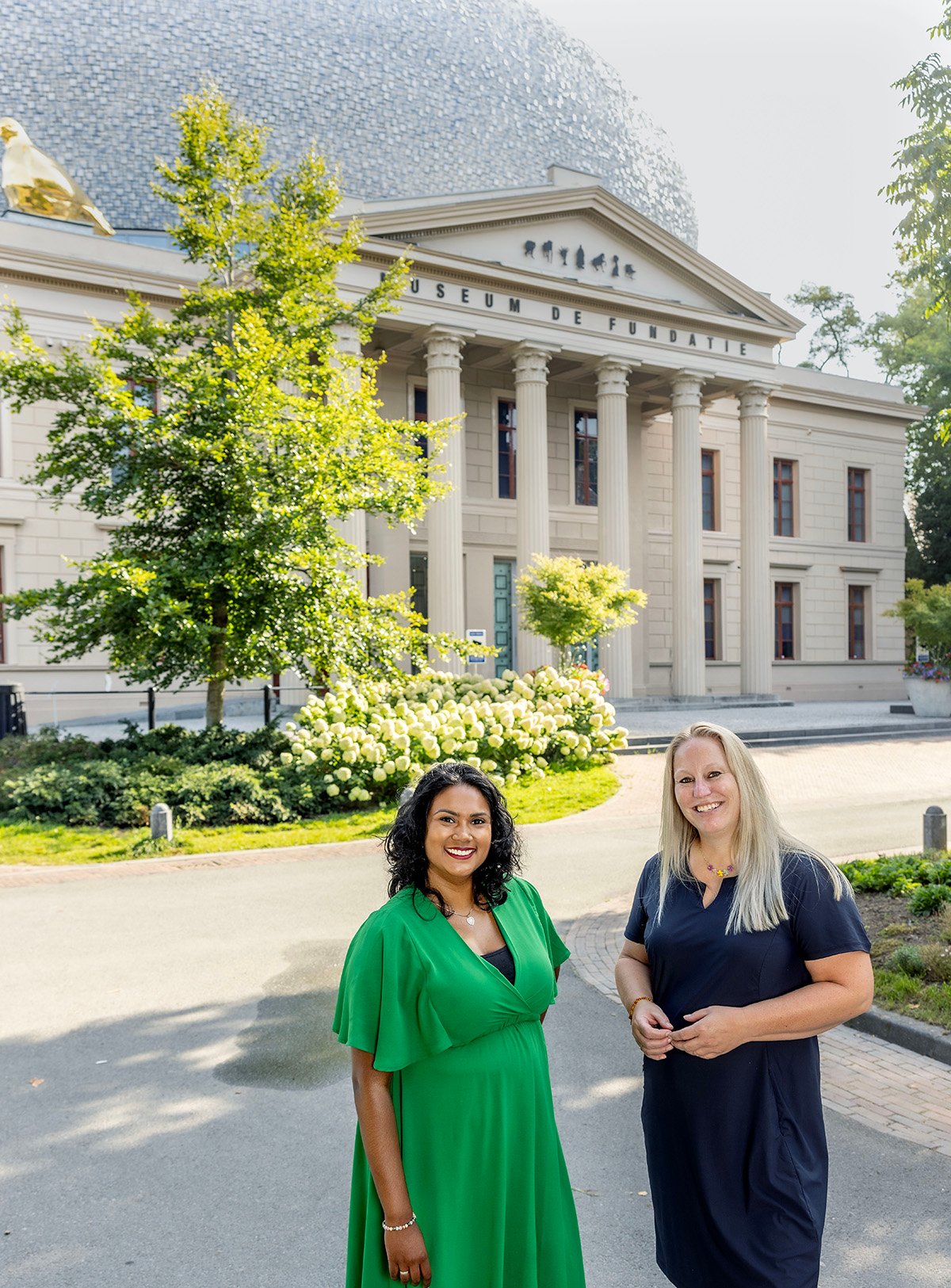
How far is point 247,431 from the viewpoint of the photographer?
14.7 meters

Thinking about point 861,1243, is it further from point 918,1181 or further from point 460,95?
→ point 460,95

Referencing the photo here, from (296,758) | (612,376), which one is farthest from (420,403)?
(296,758)

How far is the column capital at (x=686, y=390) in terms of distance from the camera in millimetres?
32656

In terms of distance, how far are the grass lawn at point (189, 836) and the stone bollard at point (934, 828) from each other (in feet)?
16.4

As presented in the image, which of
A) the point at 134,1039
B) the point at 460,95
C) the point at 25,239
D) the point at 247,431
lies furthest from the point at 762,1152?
the point at 460,95

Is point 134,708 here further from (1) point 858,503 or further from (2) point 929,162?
(1) point 858,503

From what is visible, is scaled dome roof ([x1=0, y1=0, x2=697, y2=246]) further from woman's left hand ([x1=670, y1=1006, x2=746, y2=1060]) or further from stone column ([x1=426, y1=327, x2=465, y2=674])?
woman's left hand ([x1=670, y1=1006, x2=746, y2=1060])

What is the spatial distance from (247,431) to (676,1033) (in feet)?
43.9

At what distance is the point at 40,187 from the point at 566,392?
56.5 ft

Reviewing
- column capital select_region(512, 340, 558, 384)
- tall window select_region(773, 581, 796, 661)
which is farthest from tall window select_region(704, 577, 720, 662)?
column capital select_region(512, 340, 558, 384)

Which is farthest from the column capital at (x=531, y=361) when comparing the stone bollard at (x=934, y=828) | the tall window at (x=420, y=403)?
the stone bollard at (x=934, y=828)

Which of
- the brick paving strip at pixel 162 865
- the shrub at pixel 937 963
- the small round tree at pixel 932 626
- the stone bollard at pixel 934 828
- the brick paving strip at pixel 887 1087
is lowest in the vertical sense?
the brick paving strip at pixel 887 1087

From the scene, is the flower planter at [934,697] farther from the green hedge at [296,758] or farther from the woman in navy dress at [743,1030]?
the woman in navy dress at [743,1030]

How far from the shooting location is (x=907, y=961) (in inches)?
262
